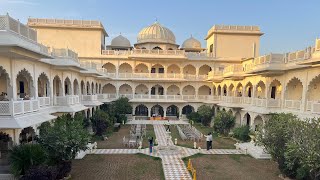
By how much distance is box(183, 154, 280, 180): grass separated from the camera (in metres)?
12.2

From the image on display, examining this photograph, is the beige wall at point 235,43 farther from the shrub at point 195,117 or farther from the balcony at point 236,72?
the shrub at point 195,117

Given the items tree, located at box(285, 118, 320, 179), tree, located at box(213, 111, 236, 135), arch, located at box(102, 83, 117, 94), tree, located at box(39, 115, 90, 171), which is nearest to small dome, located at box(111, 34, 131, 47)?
arch, located at box(102, 83, 117, 94)

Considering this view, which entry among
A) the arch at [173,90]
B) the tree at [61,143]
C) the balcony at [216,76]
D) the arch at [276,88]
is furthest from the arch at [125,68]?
the tree at [61,143]

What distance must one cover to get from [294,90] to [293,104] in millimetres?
2664

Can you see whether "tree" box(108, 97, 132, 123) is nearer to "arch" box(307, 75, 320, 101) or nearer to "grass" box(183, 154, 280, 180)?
"grass" box(183, 154, 280, 180)

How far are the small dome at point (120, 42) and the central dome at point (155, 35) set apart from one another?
2.89 metres

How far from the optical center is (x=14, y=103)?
10.4m

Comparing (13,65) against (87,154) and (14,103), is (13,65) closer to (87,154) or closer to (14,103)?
(14,103)

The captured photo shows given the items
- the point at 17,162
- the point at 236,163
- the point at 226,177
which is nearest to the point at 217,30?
the point at 236,163

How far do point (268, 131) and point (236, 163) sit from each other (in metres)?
3.47

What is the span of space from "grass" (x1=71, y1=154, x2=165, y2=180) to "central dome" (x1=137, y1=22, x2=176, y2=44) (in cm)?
2387

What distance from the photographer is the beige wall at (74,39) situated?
105 feet

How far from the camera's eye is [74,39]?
1275 inches

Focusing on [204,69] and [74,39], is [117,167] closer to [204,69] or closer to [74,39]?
[74,39]
